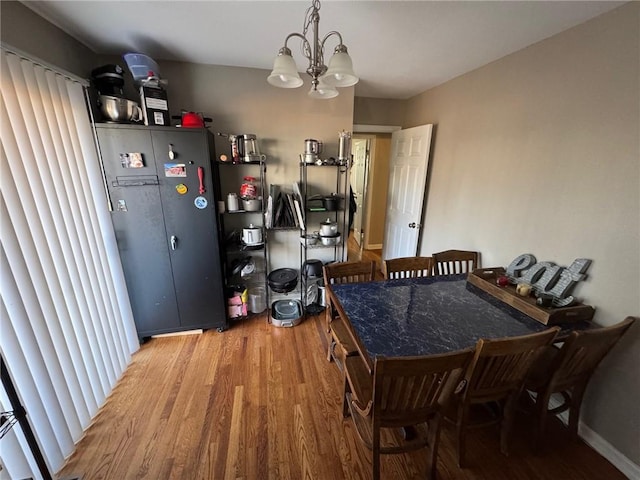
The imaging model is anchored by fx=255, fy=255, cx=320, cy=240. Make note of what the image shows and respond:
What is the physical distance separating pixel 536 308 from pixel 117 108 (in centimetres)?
298

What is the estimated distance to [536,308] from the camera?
1.42 metres

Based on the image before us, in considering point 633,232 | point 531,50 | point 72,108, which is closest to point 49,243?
point 72,108

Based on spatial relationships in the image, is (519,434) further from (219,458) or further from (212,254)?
(212,254)

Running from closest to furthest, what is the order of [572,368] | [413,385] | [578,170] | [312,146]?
[413,385]
[572,368]
[578,170]
[312,146]

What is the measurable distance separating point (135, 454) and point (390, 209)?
11.0 ft

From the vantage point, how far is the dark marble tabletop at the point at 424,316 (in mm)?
1229

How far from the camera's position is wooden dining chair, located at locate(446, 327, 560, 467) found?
1046 millimetres

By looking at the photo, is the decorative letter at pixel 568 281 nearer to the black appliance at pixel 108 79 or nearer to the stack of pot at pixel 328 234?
the stack of pot at pixel 328 234

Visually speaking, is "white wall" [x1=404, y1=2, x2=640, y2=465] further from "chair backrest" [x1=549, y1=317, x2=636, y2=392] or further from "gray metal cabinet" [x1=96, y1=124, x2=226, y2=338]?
"gray metal cabinet" [x1=96, y1=124, x2=226, y2=338]

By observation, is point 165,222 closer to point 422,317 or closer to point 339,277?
point 339,277

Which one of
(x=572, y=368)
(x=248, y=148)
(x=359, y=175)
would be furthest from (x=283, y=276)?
(x=359, y=175)

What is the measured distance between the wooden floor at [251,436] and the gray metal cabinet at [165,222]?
0.44 metres

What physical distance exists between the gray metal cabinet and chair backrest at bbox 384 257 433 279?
4.83ft

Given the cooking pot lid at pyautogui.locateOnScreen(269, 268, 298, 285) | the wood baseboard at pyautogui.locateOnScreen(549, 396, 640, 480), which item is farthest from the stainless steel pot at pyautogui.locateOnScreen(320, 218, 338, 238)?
the wood baseboard at pyautogui.locateOnScreen(549, 396, 640, 480)
